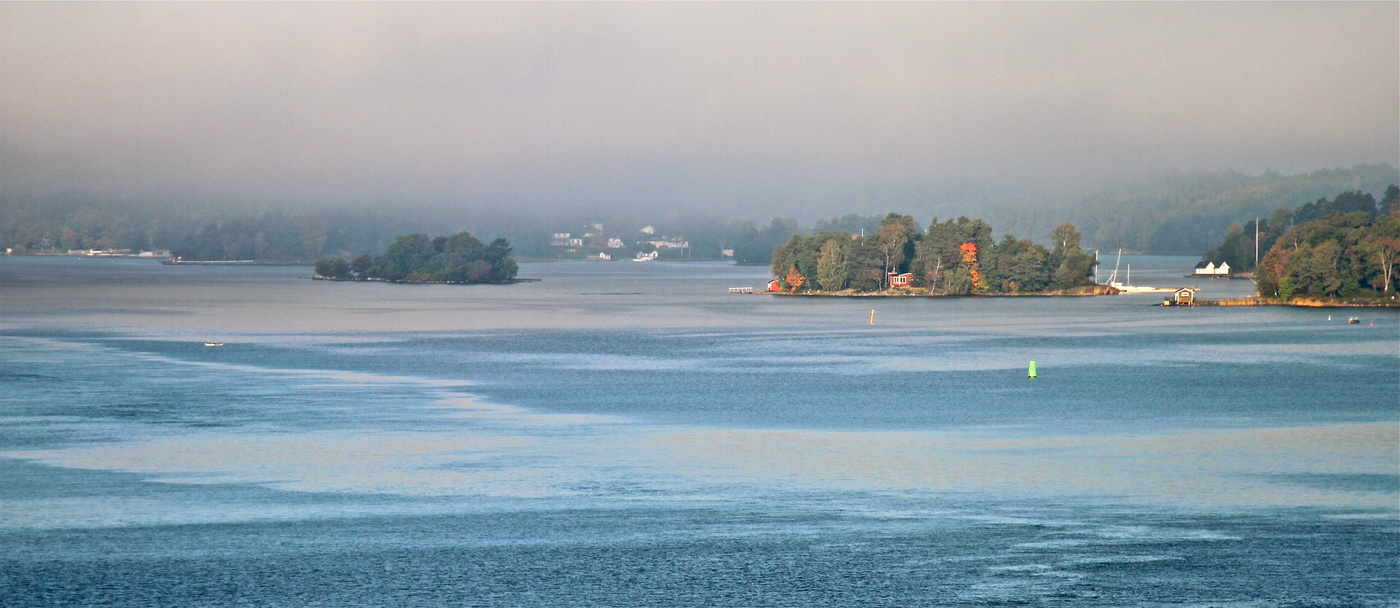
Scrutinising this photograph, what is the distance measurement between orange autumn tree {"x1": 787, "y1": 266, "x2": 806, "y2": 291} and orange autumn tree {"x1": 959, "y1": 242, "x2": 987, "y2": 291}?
25.3m

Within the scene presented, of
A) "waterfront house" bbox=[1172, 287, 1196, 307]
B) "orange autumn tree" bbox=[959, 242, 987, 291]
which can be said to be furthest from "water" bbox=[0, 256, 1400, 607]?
"orange autumn tree" bbox=[959, 242, 987, 291]

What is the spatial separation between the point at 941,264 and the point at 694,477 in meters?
147

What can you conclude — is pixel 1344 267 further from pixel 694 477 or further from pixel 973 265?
pixel 694 477

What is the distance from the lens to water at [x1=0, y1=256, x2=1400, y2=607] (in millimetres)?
22641

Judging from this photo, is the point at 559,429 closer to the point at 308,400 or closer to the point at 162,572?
the point at 308,400

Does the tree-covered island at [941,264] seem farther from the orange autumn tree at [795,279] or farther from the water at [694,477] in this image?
the water at [694,477]

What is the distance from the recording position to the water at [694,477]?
22.6 metres

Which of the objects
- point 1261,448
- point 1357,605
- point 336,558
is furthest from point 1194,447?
point 336,558

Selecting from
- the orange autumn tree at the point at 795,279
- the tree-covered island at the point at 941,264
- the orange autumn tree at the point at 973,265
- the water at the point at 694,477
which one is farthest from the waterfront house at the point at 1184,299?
the water at the point at 694,477

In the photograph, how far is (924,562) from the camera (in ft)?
78.0

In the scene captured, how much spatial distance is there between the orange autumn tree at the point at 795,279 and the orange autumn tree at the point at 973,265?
2531 cm

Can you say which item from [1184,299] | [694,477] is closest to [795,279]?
[1184,299]

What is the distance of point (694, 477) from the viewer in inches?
1340

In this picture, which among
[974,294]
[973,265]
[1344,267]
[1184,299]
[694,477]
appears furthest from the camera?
[974,294]
